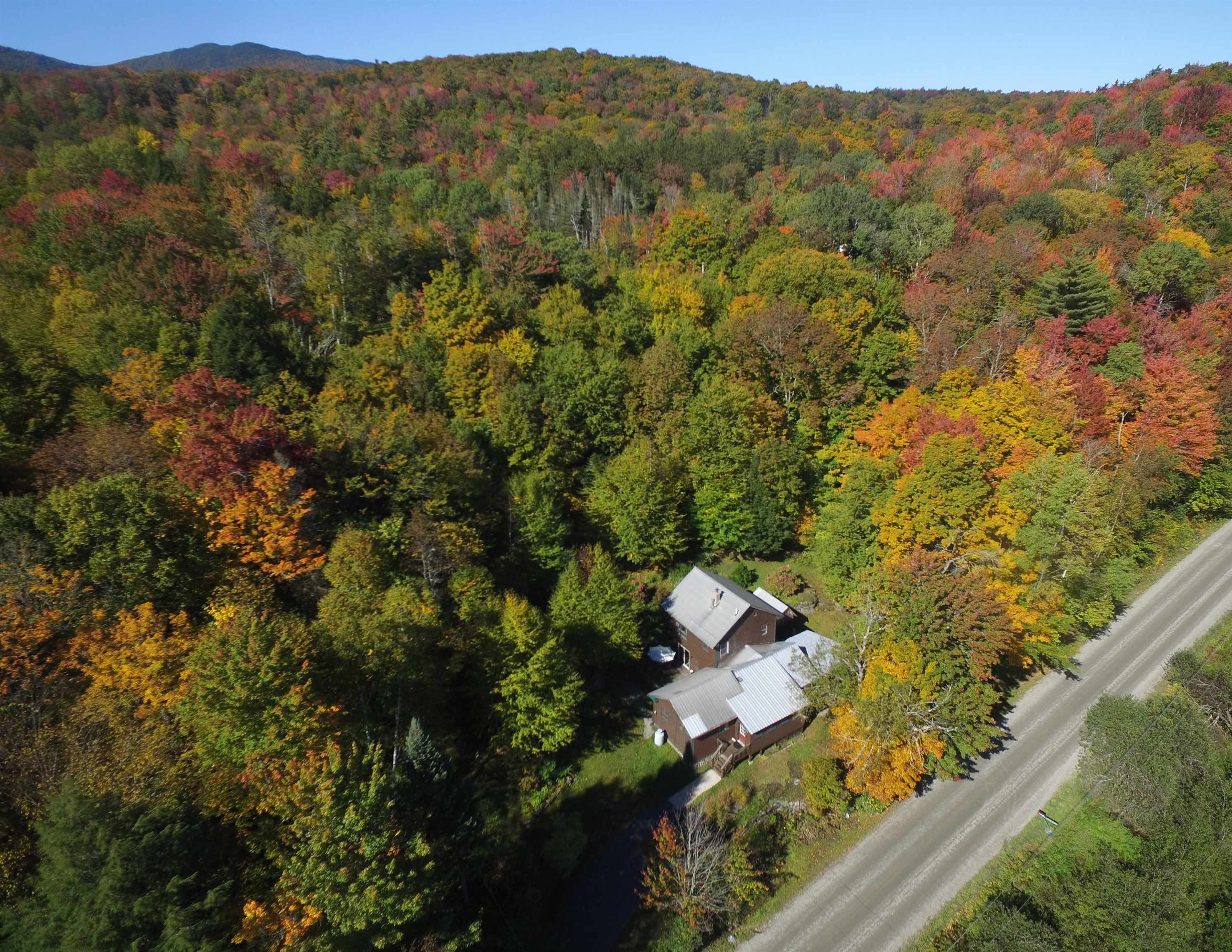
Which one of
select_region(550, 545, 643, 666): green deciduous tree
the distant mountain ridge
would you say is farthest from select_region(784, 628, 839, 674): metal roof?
the distant mountain ridge

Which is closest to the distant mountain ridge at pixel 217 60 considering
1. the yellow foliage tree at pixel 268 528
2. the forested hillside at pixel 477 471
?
the forested hillside at pixel 477 471

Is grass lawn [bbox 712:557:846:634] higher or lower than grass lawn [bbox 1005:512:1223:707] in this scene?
lower

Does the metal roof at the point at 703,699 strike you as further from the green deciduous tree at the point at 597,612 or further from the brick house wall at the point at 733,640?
the green deciduous tree at the point at 597,612

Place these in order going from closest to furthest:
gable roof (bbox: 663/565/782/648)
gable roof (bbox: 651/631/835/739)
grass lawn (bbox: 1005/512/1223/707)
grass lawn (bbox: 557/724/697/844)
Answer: grass lawn (bbox: 557/724/697/844) → gable roof (bbox: 651/631/835/739) → gable roof (bbox: 663/565/782/648) → grass lawn (bbox: 1005/512/1223/707)

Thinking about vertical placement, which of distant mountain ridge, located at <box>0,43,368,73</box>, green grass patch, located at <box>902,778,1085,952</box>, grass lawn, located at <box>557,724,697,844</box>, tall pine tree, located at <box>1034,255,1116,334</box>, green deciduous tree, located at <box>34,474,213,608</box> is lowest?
grass lawn, located at <box>557,724,697,844</box>

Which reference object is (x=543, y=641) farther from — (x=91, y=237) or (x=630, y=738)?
(x=91, y=237)

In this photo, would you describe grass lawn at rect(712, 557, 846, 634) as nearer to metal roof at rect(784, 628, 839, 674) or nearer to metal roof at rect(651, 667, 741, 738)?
metal roof at rect(784, 628, 839, 674)
